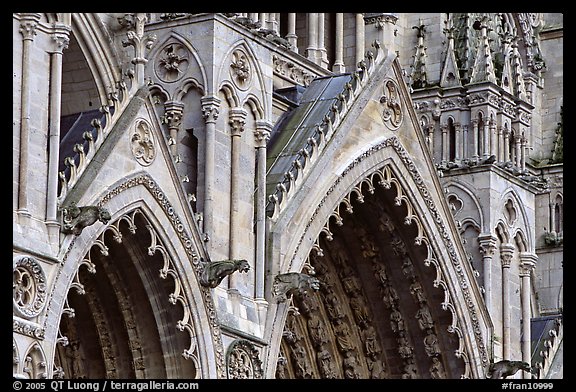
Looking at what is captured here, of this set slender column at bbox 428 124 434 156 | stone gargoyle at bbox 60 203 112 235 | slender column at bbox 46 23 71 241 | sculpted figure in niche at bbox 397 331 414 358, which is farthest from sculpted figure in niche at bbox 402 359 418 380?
slender column at bbox 46 23 71 241

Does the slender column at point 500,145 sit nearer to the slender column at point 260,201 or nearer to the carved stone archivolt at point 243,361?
the slender column at point 260,201

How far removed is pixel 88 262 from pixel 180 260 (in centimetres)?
218

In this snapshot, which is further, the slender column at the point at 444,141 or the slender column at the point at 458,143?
the slender column at the point at 444,141

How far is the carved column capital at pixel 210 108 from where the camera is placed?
127ft

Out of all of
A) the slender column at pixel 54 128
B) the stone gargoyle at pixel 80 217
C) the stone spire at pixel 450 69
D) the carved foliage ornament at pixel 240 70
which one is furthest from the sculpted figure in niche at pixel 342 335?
the slender column at pixel 54 128

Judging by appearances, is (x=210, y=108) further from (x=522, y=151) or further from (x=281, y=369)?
(x=522, y=151)

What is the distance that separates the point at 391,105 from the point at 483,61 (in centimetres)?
538

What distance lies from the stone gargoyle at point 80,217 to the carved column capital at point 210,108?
413 centimetres

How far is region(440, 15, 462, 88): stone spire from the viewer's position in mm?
48719

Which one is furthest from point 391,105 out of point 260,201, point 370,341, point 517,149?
point 517,149

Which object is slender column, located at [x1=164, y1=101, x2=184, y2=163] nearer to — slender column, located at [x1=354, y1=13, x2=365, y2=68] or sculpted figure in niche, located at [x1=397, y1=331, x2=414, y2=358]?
sculpted figure in niche, located at [x1=397, y1=331, x2=414, y2=358]

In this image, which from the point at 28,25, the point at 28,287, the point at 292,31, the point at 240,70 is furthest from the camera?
the point at 292,31

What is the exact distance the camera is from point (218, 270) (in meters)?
37.7

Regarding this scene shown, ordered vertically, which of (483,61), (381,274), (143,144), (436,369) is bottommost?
(436,369)
